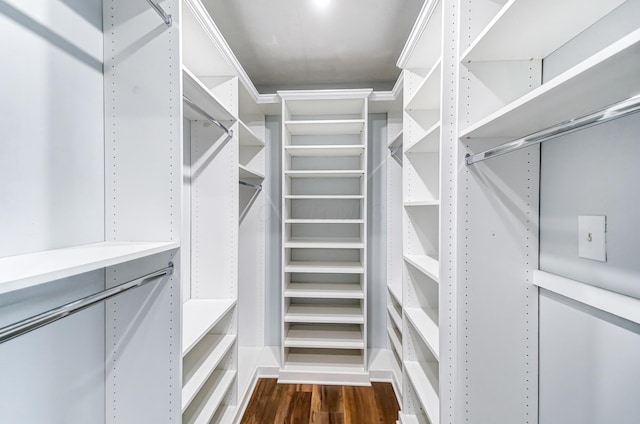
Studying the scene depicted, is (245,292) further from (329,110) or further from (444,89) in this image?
(444,89)

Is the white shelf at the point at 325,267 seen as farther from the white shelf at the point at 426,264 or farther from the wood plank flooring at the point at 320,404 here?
the wood plank flooring at the point at 320,404

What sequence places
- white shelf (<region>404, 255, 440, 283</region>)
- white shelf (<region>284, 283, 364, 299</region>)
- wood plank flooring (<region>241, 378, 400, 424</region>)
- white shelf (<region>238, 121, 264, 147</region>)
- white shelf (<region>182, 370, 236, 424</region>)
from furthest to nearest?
white shelf (<region>284, 283, 364, 299</region>) → white shelf (<region>238, 121, 264, 147</region>) → wood plank flooring (<region>241, 378, 400, 424</region>) → white shelf (<region>182, 370, 236, 424</region>) → white shelf (<region>404, 255, 440, 283</region>)

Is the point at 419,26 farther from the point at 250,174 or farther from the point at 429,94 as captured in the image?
the point at 250,174

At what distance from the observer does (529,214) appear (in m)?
1.08

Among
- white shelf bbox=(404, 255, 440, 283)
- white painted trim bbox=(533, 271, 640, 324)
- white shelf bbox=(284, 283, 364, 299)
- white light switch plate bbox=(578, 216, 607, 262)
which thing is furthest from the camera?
white shelf bbox=(284, 283, 364, 299)

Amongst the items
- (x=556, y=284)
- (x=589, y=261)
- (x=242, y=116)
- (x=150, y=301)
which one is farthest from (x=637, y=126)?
(x=242, y=116)

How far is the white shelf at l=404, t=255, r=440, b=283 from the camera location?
1.31m

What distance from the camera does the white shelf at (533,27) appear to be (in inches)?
32.0

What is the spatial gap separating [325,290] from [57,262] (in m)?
1.88

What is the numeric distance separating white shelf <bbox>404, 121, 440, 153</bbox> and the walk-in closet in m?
0.04

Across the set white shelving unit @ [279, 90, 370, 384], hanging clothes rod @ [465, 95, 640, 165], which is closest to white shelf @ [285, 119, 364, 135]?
white shelving unit @ [279, 90, 370, 384]

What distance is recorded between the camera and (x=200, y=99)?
1585 millimetres

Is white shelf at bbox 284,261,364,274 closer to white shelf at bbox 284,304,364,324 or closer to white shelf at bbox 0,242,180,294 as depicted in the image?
white shelf at bbox 284,304,364,324

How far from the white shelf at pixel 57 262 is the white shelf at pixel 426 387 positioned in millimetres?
1326
